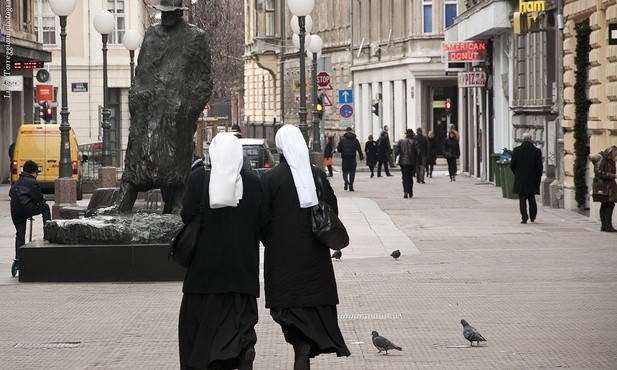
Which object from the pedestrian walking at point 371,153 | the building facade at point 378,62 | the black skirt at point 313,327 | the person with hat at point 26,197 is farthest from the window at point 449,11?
the black skirt at point 313,327

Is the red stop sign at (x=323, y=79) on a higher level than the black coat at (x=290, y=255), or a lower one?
higher

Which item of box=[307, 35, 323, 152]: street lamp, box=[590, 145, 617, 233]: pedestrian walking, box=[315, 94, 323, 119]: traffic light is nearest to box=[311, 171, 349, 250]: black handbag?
box=[590, 145, 617, 233]: pedestrian walking

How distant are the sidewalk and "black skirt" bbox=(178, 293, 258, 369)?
64.1 inches

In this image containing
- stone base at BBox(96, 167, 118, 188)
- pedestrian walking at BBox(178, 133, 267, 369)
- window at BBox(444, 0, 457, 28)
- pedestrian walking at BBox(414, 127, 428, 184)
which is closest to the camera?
pedestrian walking at BBox(178, 133, 267, 369)

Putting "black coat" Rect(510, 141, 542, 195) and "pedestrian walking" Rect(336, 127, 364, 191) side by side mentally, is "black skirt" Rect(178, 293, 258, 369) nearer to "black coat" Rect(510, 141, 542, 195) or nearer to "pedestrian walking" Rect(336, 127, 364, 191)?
"black coat" Rect(510, 141, 542, 195)

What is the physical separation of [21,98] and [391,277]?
129ft

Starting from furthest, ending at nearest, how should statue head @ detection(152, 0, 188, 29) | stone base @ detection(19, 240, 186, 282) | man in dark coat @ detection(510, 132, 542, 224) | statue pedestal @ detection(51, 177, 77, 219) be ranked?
statue pedestal @ detection(51, 177, 77, 219), man in dark coat @ detection(510, 132, 542, 224), statue head @ detection(152, 0, 188, 29), stone base @ detection(19, 240, 186, 282)

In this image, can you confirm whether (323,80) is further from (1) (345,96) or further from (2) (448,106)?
(2) (448,106)

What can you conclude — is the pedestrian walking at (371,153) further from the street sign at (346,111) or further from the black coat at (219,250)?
the black coat at (219,250)

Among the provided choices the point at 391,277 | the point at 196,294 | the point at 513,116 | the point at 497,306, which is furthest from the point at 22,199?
the point at 513,116

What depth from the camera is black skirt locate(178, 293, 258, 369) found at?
9422mm

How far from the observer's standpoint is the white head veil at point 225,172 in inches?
368

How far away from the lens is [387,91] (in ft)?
222

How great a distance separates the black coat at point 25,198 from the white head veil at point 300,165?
30.0 feet
